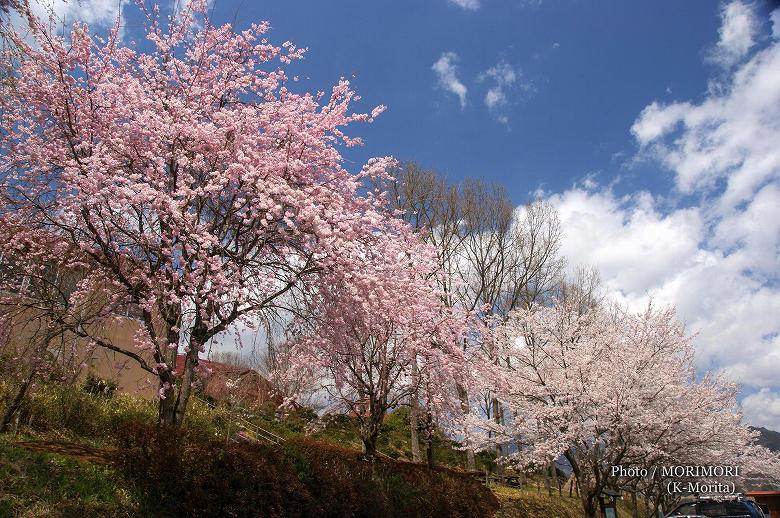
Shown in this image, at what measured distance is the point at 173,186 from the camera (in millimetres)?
7898

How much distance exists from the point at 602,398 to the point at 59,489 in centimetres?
1183

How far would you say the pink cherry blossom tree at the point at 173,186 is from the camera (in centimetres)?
730

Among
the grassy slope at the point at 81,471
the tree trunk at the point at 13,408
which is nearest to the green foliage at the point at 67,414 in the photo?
the grassy slope at the point at 81,471

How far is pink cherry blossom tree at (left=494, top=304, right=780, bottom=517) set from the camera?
13219 millimetres

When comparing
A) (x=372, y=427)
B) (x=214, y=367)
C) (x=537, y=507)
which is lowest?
(x=537, y=507)

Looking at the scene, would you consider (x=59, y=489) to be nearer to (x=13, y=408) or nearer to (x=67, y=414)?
(x=13, y=408)

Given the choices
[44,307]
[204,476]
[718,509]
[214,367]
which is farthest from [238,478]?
[214,367]

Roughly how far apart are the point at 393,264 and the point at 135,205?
4.57 m

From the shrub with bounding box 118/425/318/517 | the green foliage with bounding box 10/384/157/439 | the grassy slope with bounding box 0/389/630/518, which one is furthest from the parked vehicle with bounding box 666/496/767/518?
the green foliage with bounding box 10/384/157/439

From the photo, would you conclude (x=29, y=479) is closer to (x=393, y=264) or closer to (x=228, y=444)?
(x=228, y=444)

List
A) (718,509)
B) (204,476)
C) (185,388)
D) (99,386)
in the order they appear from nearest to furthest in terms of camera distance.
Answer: (204,476)
(185,388)
(718,509)
(99,386)

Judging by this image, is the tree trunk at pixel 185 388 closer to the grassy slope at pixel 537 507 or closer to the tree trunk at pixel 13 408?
the tree trunk at pixel 13 408

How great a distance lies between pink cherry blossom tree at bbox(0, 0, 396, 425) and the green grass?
1.42 m

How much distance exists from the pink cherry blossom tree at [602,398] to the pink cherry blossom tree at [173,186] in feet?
26.8
